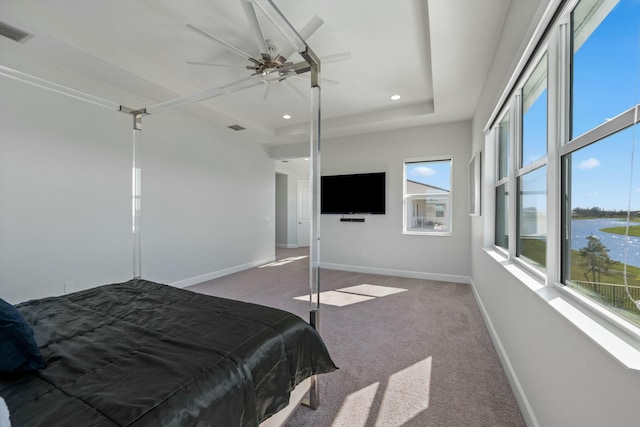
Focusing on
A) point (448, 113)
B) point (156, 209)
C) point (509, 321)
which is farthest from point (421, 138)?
point (156, 209)

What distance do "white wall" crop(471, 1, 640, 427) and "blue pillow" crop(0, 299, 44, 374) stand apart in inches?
74.4

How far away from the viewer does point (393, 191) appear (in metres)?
4.96

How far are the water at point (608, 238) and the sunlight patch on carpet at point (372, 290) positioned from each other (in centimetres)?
279

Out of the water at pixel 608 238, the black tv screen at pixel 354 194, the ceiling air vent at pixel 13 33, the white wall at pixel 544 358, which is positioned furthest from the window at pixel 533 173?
the ceiling air vent at pixel 13 33

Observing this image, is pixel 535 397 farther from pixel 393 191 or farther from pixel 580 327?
pixel 393 191

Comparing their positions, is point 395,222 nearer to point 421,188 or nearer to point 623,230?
point 421,188

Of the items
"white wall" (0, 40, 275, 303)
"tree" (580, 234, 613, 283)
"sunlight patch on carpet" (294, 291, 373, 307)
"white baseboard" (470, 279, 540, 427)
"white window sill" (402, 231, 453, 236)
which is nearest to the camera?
"tree" (580, 234, 613, 283)

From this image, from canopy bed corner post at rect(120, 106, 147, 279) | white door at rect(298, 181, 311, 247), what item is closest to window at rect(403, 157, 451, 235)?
canopy bed corner post at rect(120, 106, 147, 279)

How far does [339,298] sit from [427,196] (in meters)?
2.48

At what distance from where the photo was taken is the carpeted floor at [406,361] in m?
1.59

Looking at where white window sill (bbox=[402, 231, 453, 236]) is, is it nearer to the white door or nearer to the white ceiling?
the white ceiling

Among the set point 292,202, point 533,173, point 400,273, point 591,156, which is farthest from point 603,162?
point 292,202

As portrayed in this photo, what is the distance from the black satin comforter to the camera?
2.61 ft

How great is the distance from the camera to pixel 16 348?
938mm
